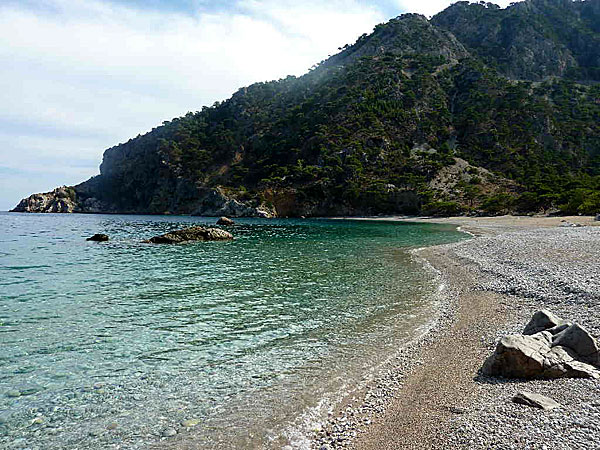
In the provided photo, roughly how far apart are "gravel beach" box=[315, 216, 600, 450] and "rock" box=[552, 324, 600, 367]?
936 mm

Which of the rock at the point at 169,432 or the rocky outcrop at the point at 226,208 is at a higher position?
the rocky outcrop at the point at 226,208

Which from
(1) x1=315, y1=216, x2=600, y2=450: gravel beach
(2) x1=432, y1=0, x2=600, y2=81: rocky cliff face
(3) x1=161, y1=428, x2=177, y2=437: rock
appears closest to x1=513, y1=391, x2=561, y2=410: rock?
(1) x1=315, y1=216, x2=600, y2=450: gravel beach

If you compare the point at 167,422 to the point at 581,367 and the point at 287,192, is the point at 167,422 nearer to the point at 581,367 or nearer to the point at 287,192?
the point at 581,367

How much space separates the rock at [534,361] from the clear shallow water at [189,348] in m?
2.95

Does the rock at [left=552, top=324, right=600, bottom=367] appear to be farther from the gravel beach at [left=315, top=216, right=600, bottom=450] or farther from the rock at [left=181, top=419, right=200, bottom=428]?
the rock at [left=181, top=419, right=200, bottom=428]

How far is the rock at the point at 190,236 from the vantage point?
127 feet

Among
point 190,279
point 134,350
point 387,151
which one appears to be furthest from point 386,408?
point 387,151

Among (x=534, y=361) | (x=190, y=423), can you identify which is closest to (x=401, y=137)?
(x=534, y=361)

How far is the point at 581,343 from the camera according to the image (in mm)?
7770

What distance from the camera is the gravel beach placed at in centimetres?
557

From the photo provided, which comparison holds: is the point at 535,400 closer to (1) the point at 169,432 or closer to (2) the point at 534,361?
(2) the point at 534,361

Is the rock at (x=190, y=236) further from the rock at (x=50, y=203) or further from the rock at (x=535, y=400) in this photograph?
the rock at (x=50, y=203)

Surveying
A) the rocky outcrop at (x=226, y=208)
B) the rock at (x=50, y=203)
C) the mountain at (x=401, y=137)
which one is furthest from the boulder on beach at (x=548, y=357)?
the rock at (x=50, y=203)

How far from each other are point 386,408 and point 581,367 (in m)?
3.81
